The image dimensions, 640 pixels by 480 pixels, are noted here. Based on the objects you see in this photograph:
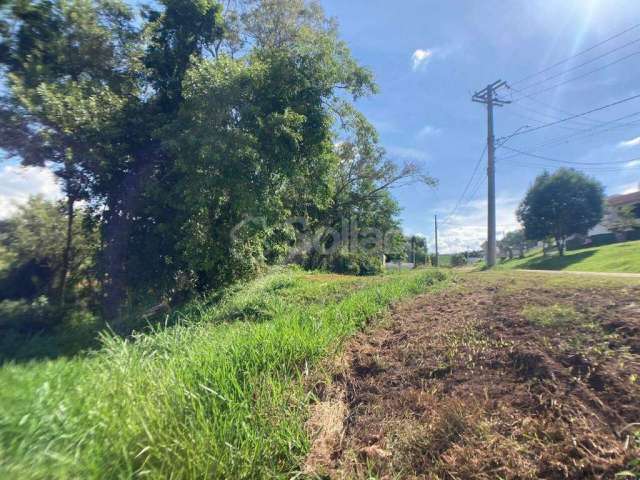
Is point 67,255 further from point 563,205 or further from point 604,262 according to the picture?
point 563,205

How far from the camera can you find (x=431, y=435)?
89.7 inches

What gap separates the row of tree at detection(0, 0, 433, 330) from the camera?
26.4 ft

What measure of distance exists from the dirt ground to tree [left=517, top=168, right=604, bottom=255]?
2172 centimetres

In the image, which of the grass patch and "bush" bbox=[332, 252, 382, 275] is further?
"bush" bbox=[332, 252, 382, 275]

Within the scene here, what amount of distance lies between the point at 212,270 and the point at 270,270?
268 cm

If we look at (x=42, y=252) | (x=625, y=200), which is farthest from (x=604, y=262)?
(x=42, y=252)

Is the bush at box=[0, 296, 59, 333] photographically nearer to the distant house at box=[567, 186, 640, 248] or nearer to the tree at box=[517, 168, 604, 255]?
the tree at box=[517, 168, 604, 255]

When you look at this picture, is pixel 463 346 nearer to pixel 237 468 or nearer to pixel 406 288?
pixel 237 468

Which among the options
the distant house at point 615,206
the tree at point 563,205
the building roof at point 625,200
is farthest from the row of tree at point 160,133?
the building roof at point 625,200

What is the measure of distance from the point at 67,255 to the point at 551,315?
13.1 meters

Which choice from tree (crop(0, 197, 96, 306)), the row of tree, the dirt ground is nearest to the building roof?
the row of tree

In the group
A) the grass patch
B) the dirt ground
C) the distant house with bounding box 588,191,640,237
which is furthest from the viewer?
the distant house with bounding box 588,191,640,237

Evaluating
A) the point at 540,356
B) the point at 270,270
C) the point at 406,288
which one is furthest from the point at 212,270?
the point at 540,356

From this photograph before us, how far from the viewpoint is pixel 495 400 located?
8.11 ft
